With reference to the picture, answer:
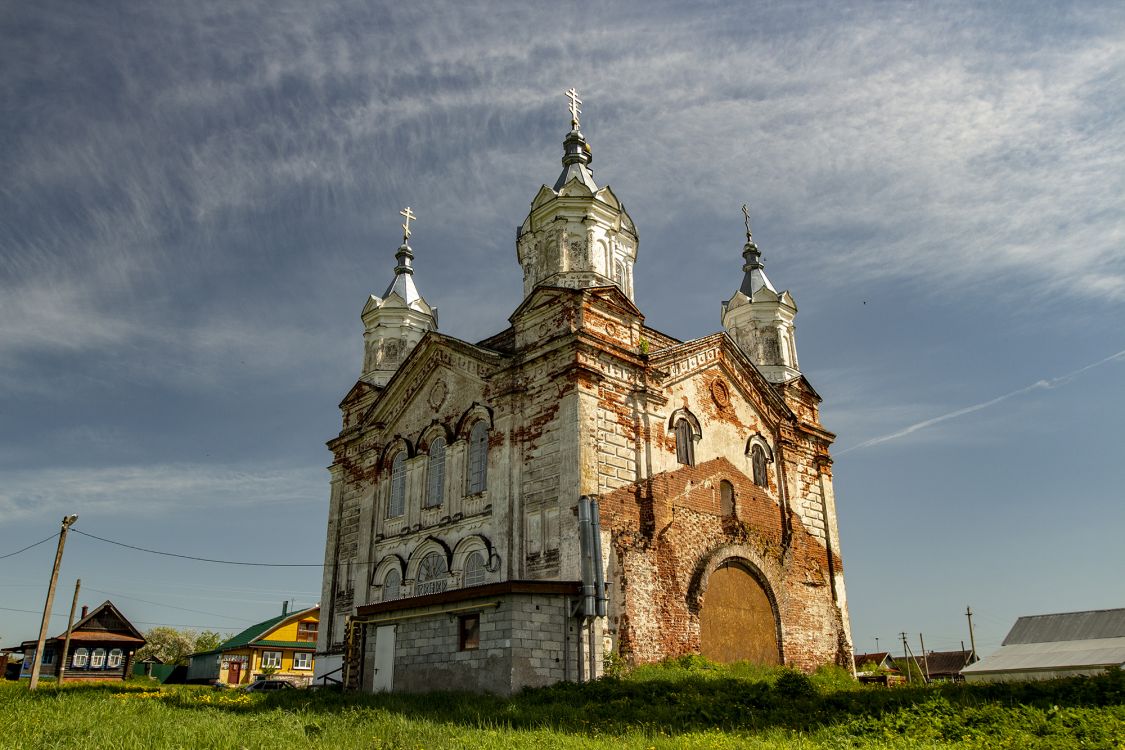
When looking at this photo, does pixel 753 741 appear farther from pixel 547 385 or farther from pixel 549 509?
pixel 547 385

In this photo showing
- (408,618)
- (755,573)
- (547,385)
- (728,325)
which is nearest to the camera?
(408,618)

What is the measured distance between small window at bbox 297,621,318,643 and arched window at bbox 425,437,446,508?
1088 inches

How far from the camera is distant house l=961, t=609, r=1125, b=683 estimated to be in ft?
105

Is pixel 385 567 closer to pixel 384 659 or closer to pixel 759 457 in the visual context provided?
pixel 384 659

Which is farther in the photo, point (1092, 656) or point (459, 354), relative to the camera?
point (1092, 656)

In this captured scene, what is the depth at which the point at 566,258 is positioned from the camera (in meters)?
23.0

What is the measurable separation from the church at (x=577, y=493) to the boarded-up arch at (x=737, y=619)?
60 millimetres

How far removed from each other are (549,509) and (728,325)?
40.2 ft

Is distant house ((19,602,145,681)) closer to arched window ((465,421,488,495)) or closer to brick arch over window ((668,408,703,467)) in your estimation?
arched window ((465,421,488,495))

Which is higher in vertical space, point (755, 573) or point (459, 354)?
point (459, 354)

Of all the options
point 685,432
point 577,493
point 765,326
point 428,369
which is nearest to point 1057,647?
point 765,326

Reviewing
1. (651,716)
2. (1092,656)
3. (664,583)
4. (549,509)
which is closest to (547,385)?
(549,509)

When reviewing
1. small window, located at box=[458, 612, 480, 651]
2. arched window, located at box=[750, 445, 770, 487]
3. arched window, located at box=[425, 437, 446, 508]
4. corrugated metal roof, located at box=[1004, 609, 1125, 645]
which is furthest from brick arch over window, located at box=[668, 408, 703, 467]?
corrugated metal roof, located at box=[1004, 609, 1125, 645]

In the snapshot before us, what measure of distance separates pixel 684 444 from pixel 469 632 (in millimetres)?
7639
